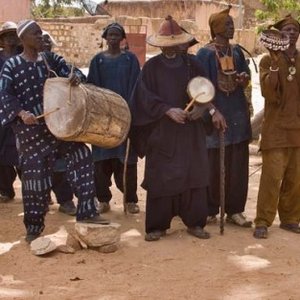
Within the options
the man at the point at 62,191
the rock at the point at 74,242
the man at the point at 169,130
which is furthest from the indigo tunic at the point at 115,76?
the rock at the point at 74,242

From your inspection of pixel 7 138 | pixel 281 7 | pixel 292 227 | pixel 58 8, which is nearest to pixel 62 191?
pixel 7 138

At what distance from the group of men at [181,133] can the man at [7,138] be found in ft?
3.63

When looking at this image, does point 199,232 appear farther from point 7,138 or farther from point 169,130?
point 7,138

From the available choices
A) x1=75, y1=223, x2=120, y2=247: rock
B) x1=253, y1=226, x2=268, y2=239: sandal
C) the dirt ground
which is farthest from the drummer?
x1=253, y1=226, x2=268, y2=239: sandal

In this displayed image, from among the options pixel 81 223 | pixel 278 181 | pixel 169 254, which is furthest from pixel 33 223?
pixel 278 181

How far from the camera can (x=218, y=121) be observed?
499 cm

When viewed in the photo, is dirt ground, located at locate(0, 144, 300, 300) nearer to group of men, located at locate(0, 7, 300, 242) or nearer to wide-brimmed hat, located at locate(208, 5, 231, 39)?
group of men, located at locate(0, 7, 300, 242)

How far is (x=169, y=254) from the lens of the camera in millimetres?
4793

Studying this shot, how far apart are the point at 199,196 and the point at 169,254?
0.59 metres

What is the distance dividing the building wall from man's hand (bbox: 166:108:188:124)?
583 inches

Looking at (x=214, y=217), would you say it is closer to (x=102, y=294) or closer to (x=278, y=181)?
(x=278, y=181)

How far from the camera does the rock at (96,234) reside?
4.79 meters

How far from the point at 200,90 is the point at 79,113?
0.97 meters

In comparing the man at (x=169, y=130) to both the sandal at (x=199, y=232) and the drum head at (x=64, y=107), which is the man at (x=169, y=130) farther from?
the drum head at (x=64, y=107)
